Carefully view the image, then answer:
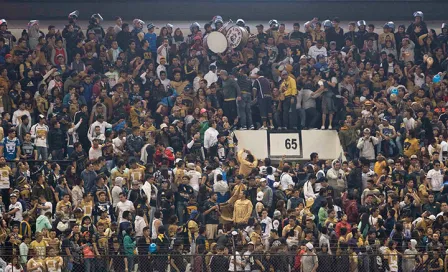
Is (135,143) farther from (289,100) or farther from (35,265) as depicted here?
(35,265)

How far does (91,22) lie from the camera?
124 ft

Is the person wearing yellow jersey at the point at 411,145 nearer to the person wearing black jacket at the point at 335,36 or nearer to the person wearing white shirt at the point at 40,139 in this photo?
the person wearing black jacket at the point at 335,36

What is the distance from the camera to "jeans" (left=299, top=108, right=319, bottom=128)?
36219 millimetres

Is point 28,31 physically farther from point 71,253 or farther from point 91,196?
point 71,253

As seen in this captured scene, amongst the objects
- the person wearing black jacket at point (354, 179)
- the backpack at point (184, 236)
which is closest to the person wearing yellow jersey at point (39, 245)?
the backpack at point (184, 236)

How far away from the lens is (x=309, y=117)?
1437 inches

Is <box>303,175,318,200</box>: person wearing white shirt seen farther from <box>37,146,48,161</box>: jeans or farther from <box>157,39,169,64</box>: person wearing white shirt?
A: <box>157,39,169,64</box>: person wearing white shirt

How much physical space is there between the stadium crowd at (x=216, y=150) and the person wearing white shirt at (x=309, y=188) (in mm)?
58

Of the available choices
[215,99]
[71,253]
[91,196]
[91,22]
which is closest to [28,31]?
[91,22]

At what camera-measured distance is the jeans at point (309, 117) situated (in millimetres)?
36219

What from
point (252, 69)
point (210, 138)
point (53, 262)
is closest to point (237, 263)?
point (53, 262)

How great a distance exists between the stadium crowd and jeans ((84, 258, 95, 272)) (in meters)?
0.03

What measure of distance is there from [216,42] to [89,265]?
11.8 meters

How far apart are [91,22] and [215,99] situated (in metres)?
4.97
